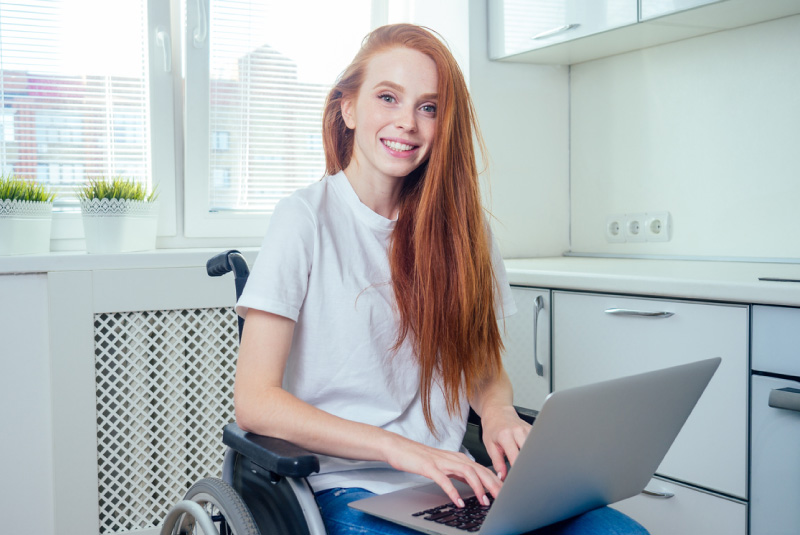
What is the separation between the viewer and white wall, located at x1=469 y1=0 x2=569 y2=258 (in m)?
2.42

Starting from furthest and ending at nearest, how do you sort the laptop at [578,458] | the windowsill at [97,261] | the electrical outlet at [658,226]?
the electrical outlet at [658,226]
the windowsill at [97,261]
the laptop at [578,458]

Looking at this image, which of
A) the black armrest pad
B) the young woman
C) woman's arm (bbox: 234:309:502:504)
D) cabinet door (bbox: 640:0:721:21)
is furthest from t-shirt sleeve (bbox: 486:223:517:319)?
cabinet door (bbox: 640:0:721:21)

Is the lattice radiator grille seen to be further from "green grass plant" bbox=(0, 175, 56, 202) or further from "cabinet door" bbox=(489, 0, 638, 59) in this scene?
"cabinet door" bbox=(489, 0, 638, 59)

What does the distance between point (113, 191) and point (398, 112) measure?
112 centimetres

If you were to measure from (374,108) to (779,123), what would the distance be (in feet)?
4.24

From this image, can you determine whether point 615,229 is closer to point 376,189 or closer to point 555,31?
point 555,31

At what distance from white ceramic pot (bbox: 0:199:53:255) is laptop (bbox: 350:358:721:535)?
1421 mm

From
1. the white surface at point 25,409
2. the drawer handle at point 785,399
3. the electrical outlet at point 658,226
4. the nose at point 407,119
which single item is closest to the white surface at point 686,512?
the drawer handle at point 785,399

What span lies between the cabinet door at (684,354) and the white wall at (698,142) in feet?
1.95

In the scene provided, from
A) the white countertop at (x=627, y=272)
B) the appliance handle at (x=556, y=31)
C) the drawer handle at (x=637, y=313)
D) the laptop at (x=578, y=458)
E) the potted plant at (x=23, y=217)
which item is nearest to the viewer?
the laptop at (x=578, y=458)

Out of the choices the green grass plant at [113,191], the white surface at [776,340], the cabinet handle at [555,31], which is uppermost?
the cabinet handle at [555,31]

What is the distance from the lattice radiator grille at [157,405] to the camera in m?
1.96

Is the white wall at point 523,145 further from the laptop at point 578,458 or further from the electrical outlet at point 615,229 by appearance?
the laptop at point 578,458

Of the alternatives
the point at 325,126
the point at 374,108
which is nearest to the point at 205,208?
the point at 325,126
